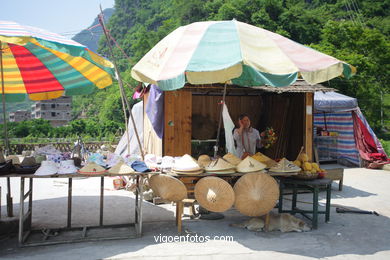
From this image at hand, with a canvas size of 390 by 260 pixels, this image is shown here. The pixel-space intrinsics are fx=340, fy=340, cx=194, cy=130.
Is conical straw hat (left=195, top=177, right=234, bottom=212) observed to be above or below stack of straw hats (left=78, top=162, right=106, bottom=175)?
below

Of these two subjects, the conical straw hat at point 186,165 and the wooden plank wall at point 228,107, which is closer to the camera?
the conical straw hat at point 186,165

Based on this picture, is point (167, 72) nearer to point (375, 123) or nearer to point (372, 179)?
point (372, 179)

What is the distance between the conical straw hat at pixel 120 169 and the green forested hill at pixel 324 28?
8.99ft

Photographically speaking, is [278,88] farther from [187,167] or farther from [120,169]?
[120,169]

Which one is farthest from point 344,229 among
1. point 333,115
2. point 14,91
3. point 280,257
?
point 333,115

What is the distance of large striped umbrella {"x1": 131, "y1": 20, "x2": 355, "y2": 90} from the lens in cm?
436

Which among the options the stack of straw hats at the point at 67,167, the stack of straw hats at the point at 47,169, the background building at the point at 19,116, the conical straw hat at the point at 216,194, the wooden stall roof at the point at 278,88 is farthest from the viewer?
the background building at the point at 19,116

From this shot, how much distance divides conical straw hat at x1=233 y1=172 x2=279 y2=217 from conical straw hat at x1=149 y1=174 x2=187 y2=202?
0.79 m

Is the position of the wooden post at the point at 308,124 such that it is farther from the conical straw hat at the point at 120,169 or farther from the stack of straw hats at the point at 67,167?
the stack of straw hats at the point at 67,167

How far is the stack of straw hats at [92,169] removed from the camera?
470 cm

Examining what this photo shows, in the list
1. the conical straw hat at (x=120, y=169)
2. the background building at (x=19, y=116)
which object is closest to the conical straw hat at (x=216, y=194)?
the conical straw hat at (x=120, y=169)

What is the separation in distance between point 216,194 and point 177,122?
308 cm

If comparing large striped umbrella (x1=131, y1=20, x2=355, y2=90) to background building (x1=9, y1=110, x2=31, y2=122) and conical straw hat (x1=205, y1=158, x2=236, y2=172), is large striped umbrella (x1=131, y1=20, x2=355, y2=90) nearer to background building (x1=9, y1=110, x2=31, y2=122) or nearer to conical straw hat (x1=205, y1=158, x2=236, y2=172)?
conical straw hat (x1=205, y1=158, x2=236, y2=172)

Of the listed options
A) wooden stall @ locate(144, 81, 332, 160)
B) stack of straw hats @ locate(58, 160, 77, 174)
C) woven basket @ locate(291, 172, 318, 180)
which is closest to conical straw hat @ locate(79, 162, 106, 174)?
stack of straw hats @ locate(58, 160, 77, 174)
